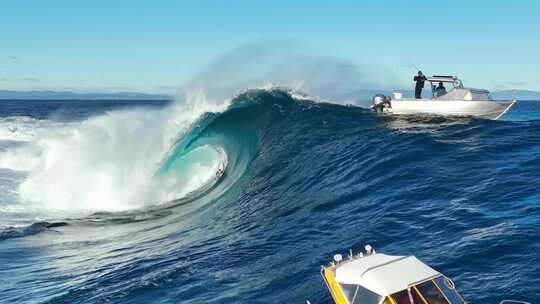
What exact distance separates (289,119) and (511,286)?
22.4 meters

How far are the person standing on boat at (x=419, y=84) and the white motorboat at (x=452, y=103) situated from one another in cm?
42

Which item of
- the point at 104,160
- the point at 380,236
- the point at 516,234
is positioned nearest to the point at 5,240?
the point at 104,160

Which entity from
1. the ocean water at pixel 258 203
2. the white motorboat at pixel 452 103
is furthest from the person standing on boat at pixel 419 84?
the ocean water at pixel 258 203

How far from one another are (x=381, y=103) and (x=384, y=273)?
89.7 feet

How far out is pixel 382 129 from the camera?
28797mm

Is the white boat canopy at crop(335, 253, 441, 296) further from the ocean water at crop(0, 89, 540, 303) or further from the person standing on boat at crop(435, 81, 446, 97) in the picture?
the person standing on boat at crop(435, 81, 446, 97)

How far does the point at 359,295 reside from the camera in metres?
9.24

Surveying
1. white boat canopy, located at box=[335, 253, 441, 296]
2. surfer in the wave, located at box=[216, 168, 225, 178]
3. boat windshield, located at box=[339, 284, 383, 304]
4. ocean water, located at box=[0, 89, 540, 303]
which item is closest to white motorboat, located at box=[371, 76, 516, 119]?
ocean water, located at box=[0, 89, 540, 303]

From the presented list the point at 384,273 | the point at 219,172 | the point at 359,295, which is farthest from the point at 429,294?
the point at 219,172

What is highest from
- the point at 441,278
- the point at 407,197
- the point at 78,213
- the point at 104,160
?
the point at 104,160

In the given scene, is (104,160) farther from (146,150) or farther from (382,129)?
(382,129)

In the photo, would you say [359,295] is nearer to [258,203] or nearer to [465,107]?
[258,203]

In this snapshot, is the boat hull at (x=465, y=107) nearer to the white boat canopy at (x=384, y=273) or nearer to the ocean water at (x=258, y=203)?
the ocean water at (x=258, y=203)

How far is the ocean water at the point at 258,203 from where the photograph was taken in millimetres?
13742
